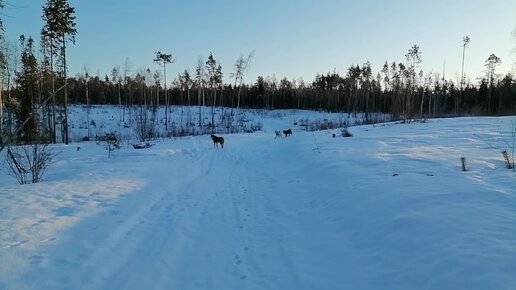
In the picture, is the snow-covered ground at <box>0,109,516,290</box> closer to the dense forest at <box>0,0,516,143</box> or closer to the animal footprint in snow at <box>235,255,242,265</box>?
the animal footprint in snow at <box>235,255,242,265</box>

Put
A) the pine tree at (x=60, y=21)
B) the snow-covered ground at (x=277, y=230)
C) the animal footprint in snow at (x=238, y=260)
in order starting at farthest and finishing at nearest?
the pine tree at (x=60, y=21), the animal footprint in snow at (x=238, y=260), the snow-covered ground at (x=277, y=230)

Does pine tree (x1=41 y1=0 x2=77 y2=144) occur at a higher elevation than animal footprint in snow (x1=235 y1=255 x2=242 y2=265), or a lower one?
higher

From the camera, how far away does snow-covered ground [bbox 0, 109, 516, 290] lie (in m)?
4.84

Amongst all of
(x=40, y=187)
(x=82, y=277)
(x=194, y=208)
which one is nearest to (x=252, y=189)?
(x=194, y=208)

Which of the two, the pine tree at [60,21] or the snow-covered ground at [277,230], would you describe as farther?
the pine tree at [60,21]

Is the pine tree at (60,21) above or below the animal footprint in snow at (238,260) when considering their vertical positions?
above

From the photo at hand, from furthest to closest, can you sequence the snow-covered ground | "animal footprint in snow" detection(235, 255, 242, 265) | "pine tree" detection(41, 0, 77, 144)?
"pine tree" detection(41, 0, 77, 144)
"animal footprint in snow" detection(235, 255, 242, 265)
the snow-covered ground

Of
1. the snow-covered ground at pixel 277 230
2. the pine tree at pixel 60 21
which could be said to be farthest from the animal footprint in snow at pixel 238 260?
the pine tree at pixel 60 21

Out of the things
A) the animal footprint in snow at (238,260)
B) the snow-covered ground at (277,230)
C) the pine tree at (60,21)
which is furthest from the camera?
the pine tree at (60,21)

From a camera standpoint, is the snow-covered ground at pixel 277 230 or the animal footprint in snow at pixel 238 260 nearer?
the snow-covered ground at pixel 277 230

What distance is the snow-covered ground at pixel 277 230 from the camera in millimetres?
4840

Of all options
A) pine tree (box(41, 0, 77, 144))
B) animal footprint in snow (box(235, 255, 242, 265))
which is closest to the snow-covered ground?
animal footprint in snow (box(235, 255, 242, 265))

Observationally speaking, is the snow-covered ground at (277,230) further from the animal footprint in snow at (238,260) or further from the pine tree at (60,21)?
the pine tree at (60,21)

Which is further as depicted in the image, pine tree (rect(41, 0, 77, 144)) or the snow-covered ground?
pine tree (rect(41, 0, 77, 144))
